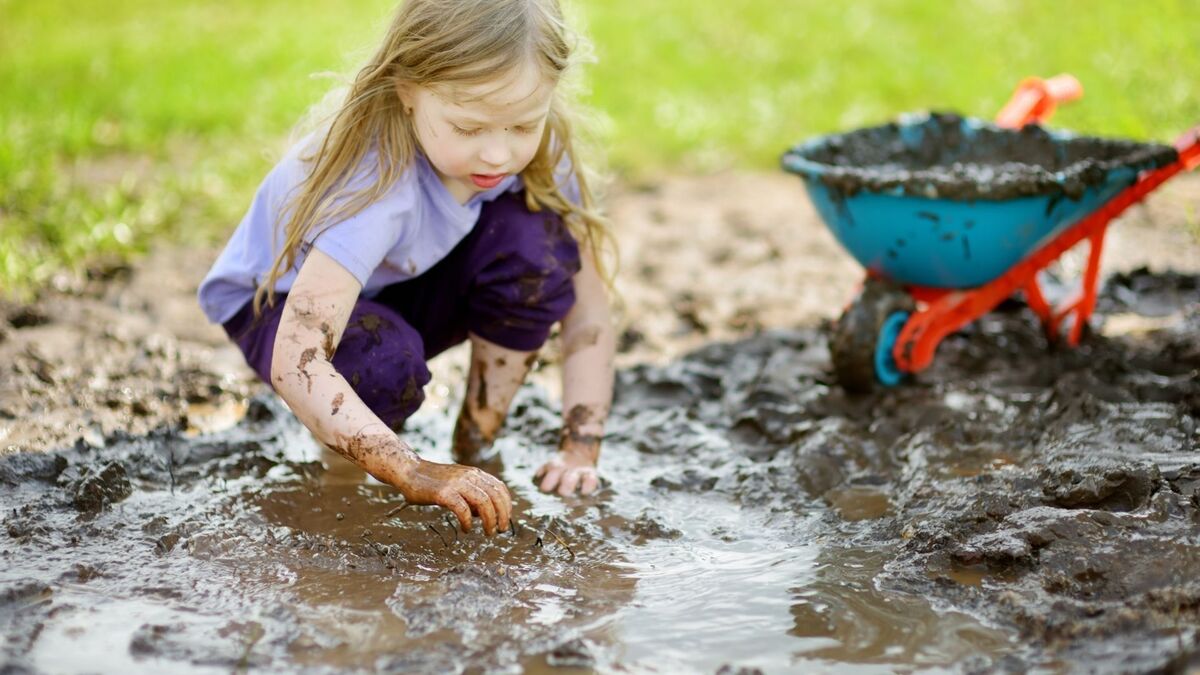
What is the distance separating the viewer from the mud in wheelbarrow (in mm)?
3021

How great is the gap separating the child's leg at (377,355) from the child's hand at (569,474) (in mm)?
333

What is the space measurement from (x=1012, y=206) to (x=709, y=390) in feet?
3.01

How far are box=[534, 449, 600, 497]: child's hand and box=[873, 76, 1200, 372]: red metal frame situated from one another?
3.05 feet

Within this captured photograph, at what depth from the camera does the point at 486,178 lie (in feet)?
8.12

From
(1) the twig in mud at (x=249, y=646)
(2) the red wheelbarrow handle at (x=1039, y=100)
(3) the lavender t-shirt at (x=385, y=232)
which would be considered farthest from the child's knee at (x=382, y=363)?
(2) the red wheelbarrow handle at (x=1039, y=100)

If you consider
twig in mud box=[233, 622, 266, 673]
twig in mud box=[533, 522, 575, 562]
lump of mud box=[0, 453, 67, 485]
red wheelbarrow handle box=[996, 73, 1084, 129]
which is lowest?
twig in mud box=[233, 622, 266, 673]

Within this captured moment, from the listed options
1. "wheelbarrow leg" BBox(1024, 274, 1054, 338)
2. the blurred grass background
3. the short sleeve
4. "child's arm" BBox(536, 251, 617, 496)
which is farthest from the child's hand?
the blurred grass background

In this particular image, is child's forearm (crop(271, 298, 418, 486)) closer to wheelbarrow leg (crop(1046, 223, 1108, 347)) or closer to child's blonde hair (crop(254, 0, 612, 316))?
child's blonde hair (crop(254, 0, 612, 316))

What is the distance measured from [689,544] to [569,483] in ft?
1.22

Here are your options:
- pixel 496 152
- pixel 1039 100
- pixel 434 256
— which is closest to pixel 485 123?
pixel 496 152

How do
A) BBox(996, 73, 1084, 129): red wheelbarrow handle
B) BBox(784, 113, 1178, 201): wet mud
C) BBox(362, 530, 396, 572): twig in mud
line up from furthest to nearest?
BBox(996, 73, 1084, 129): red wheelbarrow handle < BBox(784, 113, 1178, 201): wet mud < BBox(362, 530, 396, 572): twig in mud

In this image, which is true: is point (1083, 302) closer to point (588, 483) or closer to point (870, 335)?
point (870, 335)

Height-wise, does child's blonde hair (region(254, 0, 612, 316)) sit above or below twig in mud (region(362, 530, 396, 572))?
above

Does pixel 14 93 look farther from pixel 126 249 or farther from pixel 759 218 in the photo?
pixel 759 218
